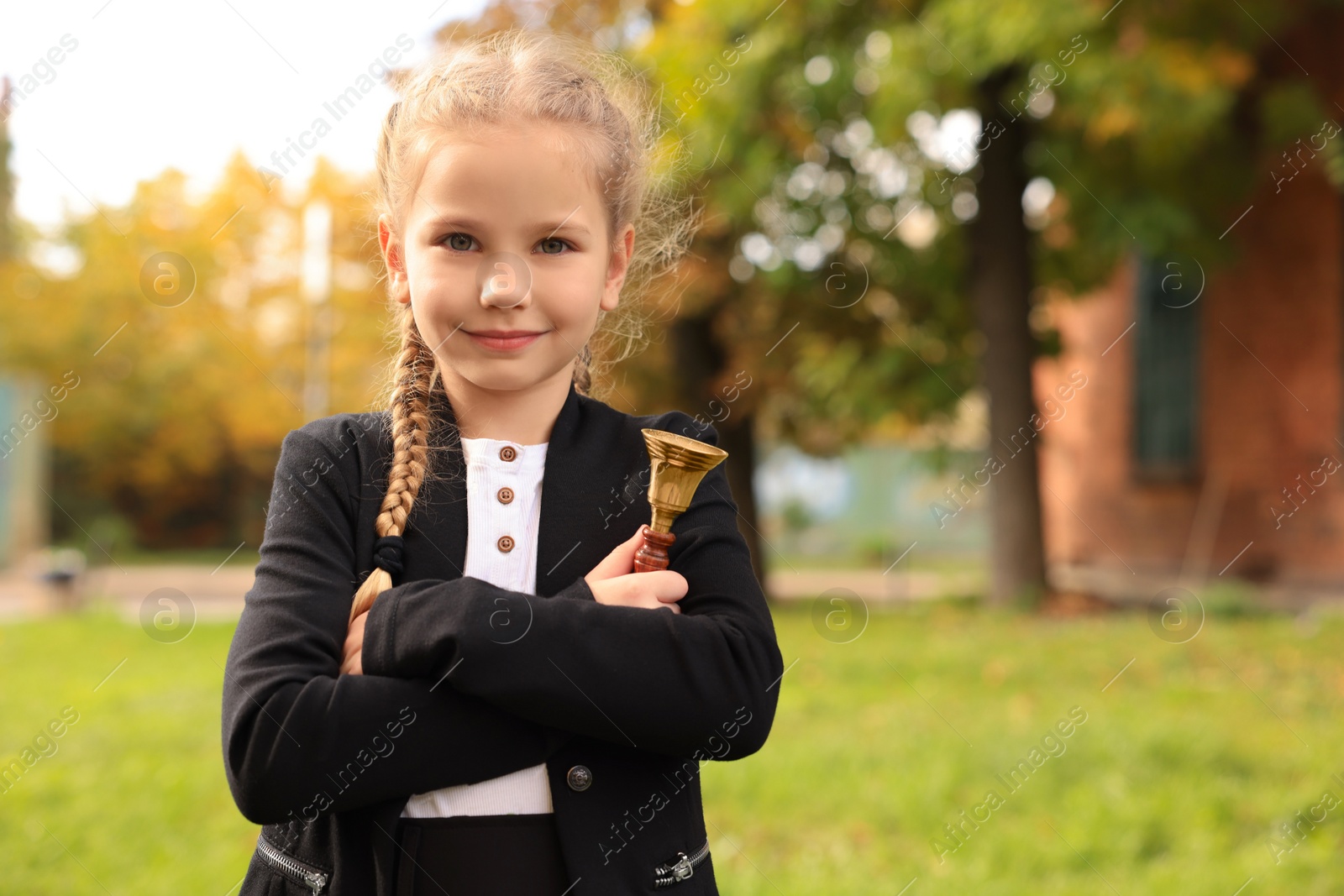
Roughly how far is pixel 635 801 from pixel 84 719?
5.62 m

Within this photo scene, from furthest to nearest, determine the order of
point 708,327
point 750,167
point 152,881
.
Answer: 1. point 708,327
2. point 750,167
3. point 152,881

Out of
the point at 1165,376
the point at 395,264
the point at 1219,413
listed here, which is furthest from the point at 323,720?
the point at 1165,376

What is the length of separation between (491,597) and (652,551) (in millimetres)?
219

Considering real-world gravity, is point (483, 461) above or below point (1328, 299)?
below

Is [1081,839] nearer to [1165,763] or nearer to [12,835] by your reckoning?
[1165,763]

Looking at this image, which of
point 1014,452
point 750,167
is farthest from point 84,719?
point 1014,452

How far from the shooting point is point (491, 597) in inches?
52.5

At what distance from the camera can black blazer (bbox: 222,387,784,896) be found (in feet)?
4.33

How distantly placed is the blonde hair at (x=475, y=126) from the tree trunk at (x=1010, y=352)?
356 inches

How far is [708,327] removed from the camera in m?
12.3

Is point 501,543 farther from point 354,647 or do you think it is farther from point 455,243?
point 455,243

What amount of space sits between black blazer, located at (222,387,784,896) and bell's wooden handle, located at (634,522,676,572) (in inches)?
2.0

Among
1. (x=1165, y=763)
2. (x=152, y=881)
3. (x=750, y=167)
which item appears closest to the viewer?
(x=152, y=881)

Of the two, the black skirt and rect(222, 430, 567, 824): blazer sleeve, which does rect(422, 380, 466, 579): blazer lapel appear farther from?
the black skirt
